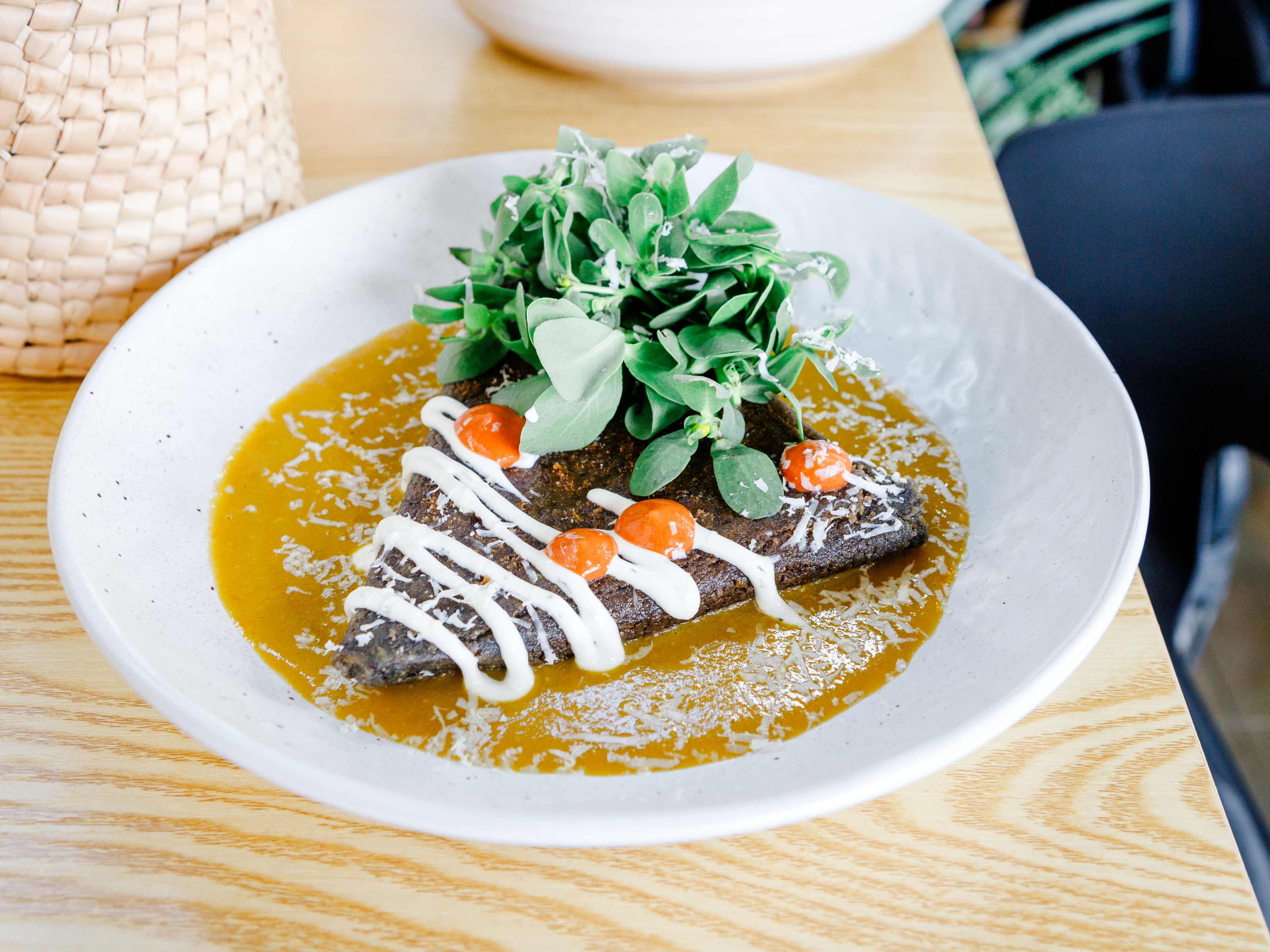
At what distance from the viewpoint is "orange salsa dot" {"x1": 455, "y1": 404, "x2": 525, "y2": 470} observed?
112 centimetres

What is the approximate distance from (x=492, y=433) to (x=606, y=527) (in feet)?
0.58

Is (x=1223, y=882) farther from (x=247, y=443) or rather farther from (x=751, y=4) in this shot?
(x=751, y=4)

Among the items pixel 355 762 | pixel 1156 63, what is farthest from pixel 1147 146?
pixel 355 762

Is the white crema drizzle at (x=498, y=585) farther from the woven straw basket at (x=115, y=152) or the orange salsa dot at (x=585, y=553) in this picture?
the woven straw basket at (x=115, y=152)

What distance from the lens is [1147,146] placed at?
5.60ft

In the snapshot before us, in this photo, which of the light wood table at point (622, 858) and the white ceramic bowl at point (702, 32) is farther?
the white ceramic bowl at point (702, 32)

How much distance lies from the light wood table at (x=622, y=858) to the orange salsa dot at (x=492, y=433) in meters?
0.41

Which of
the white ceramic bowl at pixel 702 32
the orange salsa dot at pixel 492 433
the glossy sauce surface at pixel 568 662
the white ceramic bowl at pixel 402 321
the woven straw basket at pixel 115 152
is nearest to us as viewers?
the white ceramic bowl at pixel 402 321

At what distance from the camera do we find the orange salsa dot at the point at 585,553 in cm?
101

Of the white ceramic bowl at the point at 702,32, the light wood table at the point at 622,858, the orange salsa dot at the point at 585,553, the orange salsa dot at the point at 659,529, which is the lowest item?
the light wood table at the point at 622,858

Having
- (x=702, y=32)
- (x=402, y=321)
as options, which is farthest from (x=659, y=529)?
(x=702, y=32)

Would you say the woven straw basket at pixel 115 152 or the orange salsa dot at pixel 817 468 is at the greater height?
the woven straw basket at pixel 115 152

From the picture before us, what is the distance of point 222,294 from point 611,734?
0.76m

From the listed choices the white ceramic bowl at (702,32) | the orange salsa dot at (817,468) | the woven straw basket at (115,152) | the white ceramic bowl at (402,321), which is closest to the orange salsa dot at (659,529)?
the orange salsa dot at (817,468)
